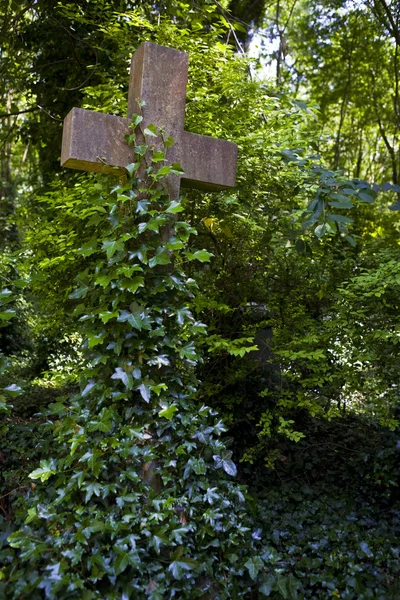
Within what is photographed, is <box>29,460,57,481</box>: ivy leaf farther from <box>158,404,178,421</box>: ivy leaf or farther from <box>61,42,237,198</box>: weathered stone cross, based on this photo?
<box>61,42,237,198</box>: weathered stone cross

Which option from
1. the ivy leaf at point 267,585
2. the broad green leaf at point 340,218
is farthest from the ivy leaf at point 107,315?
the ivy leaf at point 267,585

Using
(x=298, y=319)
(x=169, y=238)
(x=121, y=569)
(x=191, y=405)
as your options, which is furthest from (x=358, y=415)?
(x=121, y=569)

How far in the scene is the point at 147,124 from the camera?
9.74ft

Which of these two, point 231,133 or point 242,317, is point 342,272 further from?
point 231,133

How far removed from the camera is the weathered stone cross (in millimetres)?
2844

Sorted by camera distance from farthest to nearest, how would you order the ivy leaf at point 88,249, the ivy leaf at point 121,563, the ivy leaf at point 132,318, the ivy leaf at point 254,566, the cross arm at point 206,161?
the cross arm at point 206,161, the ivy leaf at point 88,249, the ivy leaf at point 132,318, the ivy leaf at point 254,566, the ivy leaf at point 121,563

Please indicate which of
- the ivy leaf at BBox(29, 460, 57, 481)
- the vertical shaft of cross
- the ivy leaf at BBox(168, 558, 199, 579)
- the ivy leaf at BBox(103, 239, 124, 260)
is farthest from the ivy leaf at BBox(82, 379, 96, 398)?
the vertical shaft of cross

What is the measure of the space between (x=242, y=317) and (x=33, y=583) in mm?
2615

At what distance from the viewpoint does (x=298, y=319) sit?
4219 mm

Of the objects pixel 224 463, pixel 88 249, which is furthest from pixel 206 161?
pixel 224 463

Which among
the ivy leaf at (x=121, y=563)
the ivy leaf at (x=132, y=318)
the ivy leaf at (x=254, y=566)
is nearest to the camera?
the ivy leaf at (x=121, y=563)

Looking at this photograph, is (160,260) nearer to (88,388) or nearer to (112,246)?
(112,246)

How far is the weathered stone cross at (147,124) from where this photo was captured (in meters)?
2.84

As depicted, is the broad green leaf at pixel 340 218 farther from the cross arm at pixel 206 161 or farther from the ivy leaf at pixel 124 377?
the ivy leaf at pixel 124 377
